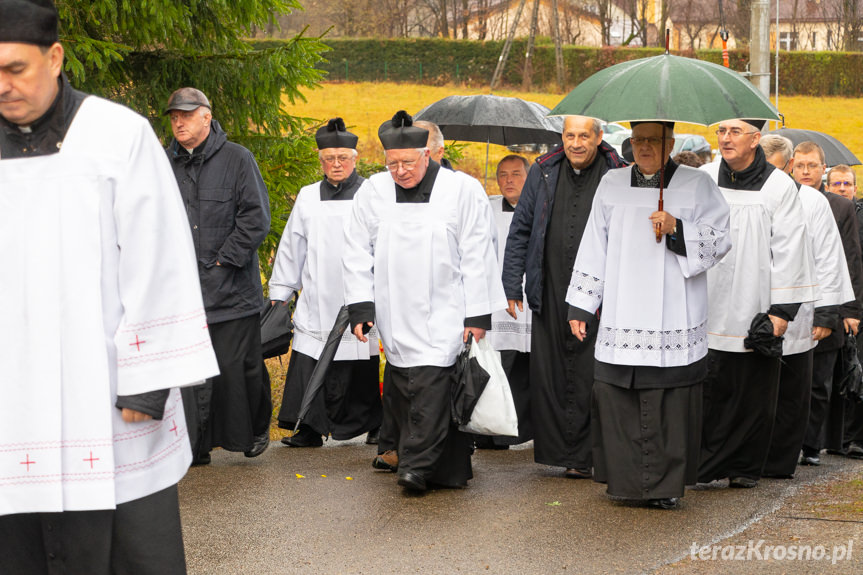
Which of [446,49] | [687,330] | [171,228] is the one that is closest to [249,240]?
[687,330]

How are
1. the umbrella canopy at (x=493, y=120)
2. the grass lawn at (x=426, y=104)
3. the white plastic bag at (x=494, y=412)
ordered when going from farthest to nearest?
the grass lawn at (x=426, y=104) → the umbrella canopy at (x=493, y=120) → the white plastic bag at (x=494, y=412)

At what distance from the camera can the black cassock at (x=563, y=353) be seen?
7.51m

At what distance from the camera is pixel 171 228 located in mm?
3641

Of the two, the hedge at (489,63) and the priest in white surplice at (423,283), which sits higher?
the hedge at (489,63)

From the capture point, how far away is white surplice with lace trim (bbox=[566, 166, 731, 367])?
644 cm

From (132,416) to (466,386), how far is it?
3399mm

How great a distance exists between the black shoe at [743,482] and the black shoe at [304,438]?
3.00 metres

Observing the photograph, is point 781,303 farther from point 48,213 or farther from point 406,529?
point 48,213

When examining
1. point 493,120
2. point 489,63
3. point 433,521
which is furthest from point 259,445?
Result: point 489,63

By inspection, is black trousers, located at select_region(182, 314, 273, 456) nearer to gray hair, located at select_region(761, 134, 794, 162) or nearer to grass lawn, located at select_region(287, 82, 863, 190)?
gray hair, located at select_region(761, 134, 794, 162)

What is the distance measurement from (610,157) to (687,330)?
157 centimetres

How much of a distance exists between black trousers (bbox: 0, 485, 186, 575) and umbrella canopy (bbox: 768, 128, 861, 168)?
707 cm

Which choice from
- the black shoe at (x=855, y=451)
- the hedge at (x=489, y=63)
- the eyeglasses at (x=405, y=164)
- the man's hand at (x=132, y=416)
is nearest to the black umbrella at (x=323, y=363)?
the eyeglasses at (x=405, y=164)

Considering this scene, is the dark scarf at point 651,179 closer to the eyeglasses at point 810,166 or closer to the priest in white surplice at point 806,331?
the priest in white surplice at point 806,331
